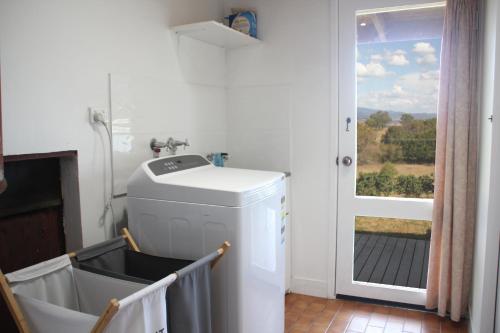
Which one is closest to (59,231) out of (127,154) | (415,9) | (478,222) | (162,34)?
(127,154)

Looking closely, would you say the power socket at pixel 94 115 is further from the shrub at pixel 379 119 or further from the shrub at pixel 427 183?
the shrub at pixel 427 183

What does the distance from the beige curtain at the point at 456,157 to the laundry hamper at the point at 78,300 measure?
196 centimetres

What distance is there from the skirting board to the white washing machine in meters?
0.99

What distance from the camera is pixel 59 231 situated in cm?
207

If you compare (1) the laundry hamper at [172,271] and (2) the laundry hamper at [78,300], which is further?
(1) the laundry hamper at [172,271]

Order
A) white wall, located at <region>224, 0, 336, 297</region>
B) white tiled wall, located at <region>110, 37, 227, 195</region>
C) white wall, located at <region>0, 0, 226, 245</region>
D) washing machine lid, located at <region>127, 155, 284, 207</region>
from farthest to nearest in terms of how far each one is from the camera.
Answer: white wall, located at <region>224, 0, 336, 297</region>
white tiled wall, located at <region>110, 37, 227, 195</region>
washing machine lid, located at <region>127, 155, 284, 207</region>
white wall, located at <region>0, 0, 226, 245</region>

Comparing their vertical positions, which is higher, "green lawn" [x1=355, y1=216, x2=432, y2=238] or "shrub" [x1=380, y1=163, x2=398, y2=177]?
"shrub" [x1=380, y1=163, x2=398, y2=177]

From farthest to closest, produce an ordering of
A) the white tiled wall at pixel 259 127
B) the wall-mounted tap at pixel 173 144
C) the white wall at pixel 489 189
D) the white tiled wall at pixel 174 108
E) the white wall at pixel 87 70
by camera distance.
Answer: the white tiled wall at pixel 259 127 < the wall-mounted tap at pixel 173 144 < the white tiled wall at pixel 174 108 < the white wall at pixel 489 189 < the white wall at pixel 87 70

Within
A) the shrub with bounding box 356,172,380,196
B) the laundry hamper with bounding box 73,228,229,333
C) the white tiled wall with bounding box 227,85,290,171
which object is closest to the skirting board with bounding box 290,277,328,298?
the shrub with bounding box 356,172,380,196

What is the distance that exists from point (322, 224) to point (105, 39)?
77.2 inches

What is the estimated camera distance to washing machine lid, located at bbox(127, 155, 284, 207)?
1874 millimetres

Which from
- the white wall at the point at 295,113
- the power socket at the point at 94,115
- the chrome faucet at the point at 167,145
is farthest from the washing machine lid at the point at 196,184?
the white wall at the point at 295,113

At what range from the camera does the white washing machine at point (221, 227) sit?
1.88 m

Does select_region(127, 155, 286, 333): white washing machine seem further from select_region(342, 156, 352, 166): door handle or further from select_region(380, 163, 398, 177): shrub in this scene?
select_region(380, 163, 398, 177): shrub
